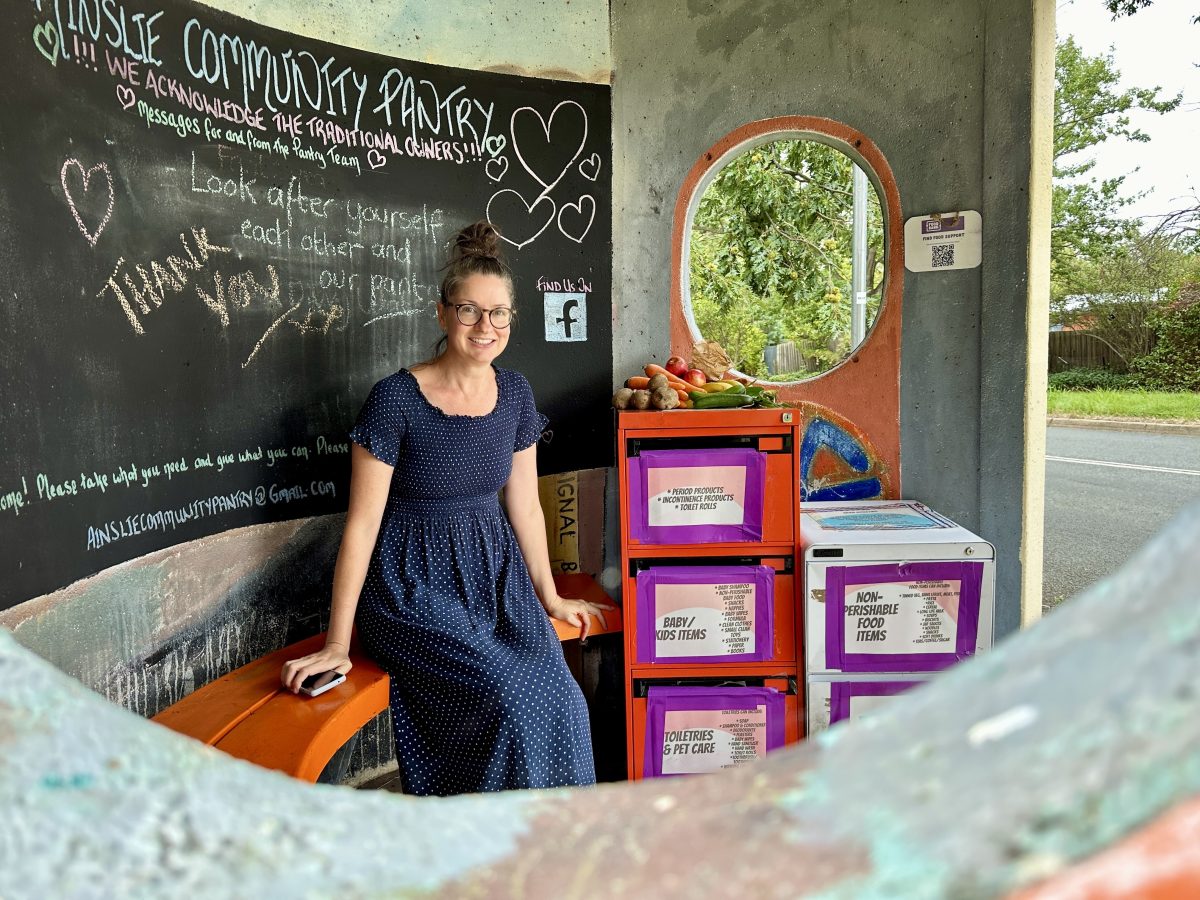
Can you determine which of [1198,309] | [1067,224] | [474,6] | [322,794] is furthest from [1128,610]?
[1067,224]

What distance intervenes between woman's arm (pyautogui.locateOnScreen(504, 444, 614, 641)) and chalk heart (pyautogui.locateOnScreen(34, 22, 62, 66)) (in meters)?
1.46

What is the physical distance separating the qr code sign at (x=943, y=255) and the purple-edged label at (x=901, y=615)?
1.15 meters

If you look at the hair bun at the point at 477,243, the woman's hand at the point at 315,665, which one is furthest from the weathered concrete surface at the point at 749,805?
the hair bun at the point at 477,243

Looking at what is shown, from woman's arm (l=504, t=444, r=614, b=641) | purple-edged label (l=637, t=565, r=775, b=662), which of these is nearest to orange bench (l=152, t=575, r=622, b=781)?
woman's arm (l=504, t=444, r=614, b=641)

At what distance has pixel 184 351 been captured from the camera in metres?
2.22

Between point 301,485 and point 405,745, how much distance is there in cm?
85

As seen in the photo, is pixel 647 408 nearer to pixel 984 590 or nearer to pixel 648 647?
pixel 648 647

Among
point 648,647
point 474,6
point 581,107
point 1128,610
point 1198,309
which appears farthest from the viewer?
point 1198,309

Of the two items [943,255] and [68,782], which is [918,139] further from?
[68,782]

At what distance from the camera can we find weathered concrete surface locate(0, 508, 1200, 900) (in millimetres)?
304

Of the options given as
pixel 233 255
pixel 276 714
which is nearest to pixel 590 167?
pixel 233 255

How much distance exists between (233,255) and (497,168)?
1.06m

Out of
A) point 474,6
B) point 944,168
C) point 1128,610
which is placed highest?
point 474,6

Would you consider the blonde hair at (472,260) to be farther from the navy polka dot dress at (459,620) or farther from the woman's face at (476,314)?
the navy polka dot dress at (459,620)
